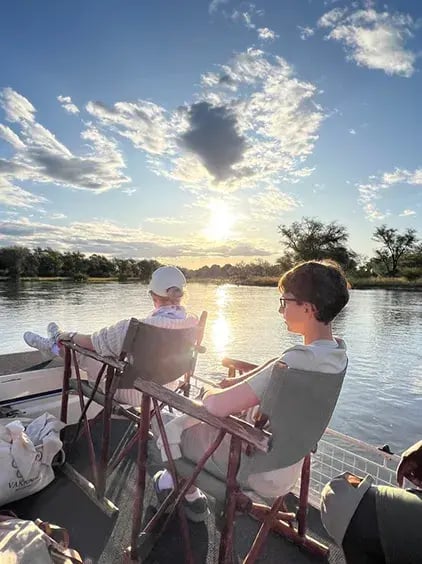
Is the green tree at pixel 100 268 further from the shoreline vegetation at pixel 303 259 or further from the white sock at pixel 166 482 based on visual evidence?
the white sock at pixel 166 482

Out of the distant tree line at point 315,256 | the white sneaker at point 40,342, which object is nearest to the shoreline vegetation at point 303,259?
the distant tree line at point 315,256

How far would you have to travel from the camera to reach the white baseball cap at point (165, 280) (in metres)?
1.86

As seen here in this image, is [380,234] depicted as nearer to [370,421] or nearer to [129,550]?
[370,421]

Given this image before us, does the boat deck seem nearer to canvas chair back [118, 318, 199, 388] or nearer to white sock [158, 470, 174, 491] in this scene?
white sock [158, 470, 174, 491]

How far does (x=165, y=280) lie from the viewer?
186 centimetres

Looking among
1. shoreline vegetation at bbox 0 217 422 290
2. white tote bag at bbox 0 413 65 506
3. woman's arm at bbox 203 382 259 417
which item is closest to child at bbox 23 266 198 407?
white tote bag at bbox 0 413 65 506

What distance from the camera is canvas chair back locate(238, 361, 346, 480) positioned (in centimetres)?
100

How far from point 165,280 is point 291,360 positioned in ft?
3.19

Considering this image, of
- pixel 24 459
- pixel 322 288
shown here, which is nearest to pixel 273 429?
pixel 322 288

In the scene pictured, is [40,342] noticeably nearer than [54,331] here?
No

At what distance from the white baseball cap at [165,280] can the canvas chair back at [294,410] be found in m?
0.94

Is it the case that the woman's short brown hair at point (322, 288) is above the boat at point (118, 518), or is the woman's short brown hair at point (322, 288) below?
above

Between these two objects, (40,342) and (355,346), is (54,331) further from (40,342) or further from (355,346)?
(355,346)

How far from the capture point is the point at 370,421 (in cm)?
476
